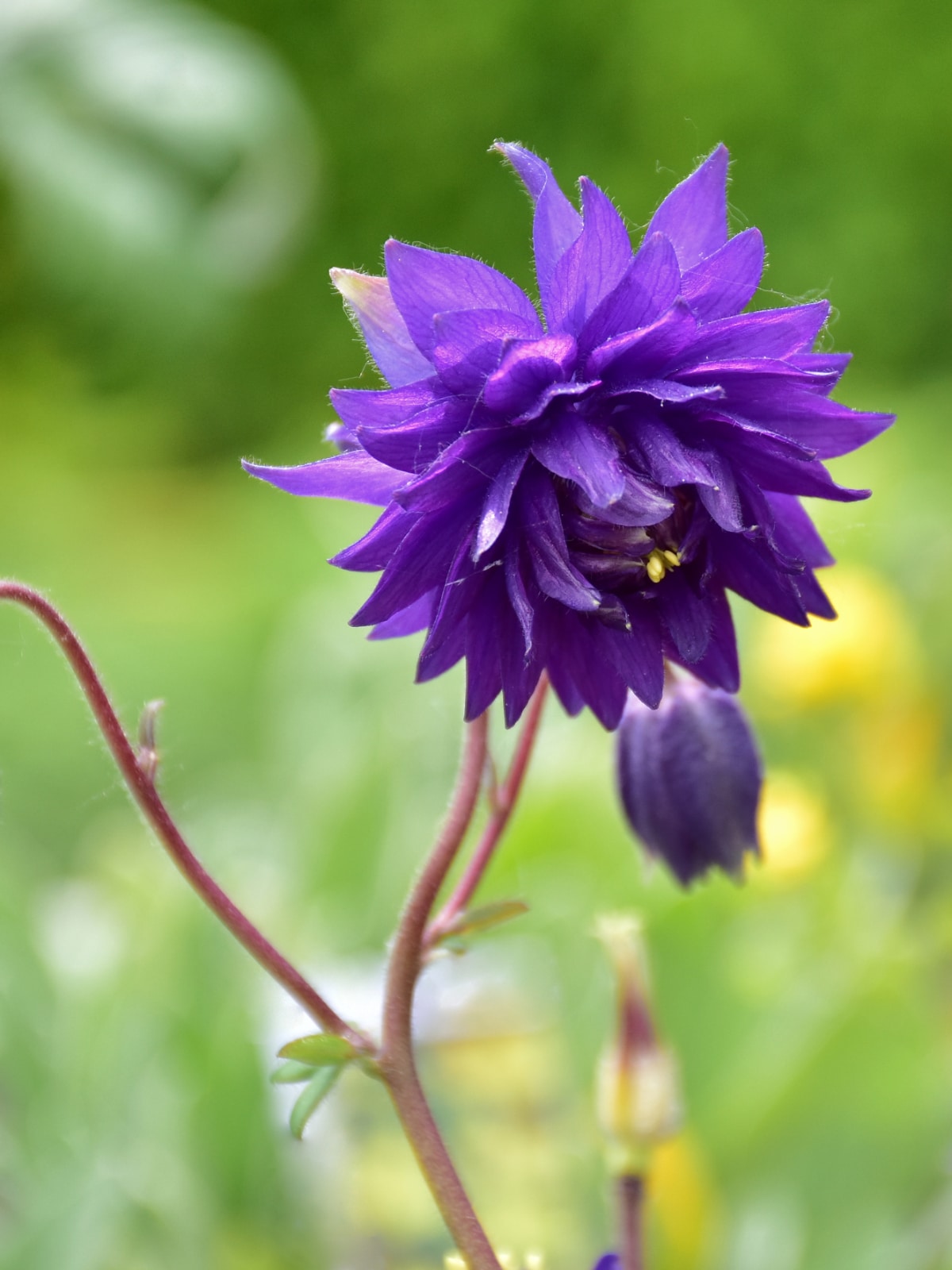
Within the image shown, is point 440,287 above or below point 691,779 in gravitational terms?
above

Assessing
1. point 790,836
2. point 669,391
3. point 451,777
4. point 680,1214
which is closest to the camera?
point 669,391

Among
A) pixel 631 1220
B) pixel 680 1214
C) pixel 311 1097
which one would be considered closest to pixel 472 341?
pixel 311 1097

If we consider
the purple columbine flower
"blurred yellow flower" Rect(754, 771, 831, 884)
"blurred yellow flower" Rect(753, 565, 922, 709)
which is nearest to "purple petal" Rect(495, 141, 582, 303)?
the purple columbine flower

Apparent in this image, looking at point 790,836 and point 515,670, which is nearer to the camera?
point 515,670

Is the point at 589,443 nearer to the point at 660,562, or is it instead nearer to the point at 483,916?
the point at 660,562

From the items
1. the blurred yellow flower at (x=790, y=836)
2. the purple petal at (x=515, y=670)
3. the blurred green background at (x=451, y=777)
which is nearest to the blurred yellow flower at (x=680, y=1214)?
the blurred green background at (x=451, y=777)

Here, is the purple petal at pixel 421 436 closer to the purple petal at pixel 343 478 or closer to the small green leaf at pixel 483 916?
the purple petal at pixel 343 478

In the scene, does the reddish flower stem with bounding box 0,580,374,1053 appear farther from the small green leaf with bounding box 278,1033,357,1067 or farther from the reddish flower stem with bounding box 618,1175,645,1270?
the reddish flower stem with bounding box 618,1175,645,1270

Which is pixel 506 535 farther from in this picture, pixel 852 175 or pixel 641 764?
pixel 852 175
